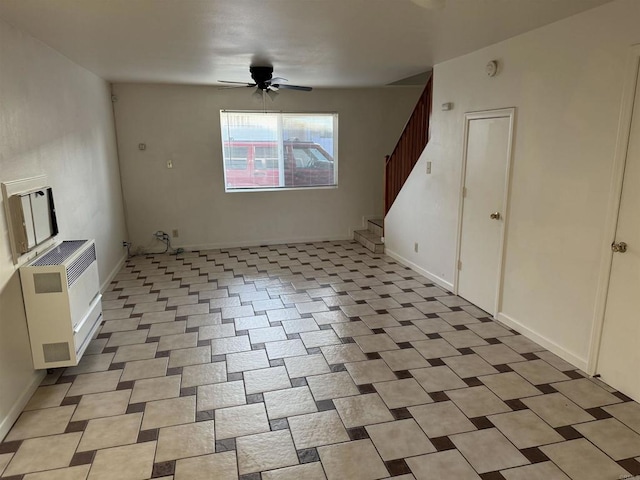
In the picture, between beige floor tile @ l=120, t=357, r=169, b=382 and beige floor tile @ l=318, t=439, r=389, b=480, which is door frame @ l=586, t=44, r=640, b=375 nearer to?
beige floor tile @ l=318, t=439, r=389, b=480

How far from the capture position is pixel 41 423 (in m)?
2.57

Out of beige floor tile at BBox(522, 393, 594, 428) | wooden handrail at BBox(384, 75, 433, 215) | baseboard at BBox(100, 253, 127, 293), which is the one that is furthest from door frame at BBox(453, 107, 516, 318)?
baseboard at BBox(100, 253, 127, 293)

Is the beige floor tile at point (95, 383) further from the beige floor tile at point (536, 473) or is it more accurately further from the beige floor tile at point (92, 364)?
the beige floor tile at point (536, 473)

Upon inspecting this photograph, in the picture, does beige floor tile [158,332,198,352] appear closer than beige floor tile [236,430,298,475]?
No

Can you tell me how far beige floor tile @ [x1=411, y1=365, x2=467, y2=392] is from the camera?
2916 millimetres

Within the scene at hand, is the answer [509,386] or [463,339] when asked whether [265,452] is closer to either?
[509,386]

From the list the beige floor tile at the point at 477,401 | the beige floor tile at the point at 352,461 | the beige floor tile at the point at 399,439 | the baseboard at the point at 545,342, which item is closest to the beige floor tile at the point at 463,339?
the baseboard at the point at 545,342

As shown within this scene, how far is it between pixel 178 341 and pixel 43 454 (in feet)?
4.59

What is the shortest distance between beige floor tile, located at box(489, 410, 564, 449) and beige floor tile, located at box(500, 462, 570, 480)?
0.49ft

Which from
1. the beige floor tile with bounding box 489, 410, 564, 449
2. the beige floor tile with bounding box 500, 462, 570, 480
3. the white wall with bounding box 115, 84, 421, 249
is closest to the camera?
the beige floor tile with bounding box 500, 462, 570, 480

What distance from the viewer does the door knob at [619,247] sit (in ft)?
8.91

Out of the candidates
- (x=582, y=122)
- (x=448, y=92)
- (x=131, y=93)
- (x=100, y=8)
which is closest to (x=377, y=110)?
(x=448, y=92)

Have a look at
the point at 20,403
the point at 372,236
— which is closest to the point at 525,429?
the point at 20,403

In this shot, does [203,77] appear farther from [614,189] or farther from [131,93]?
[614,189]
